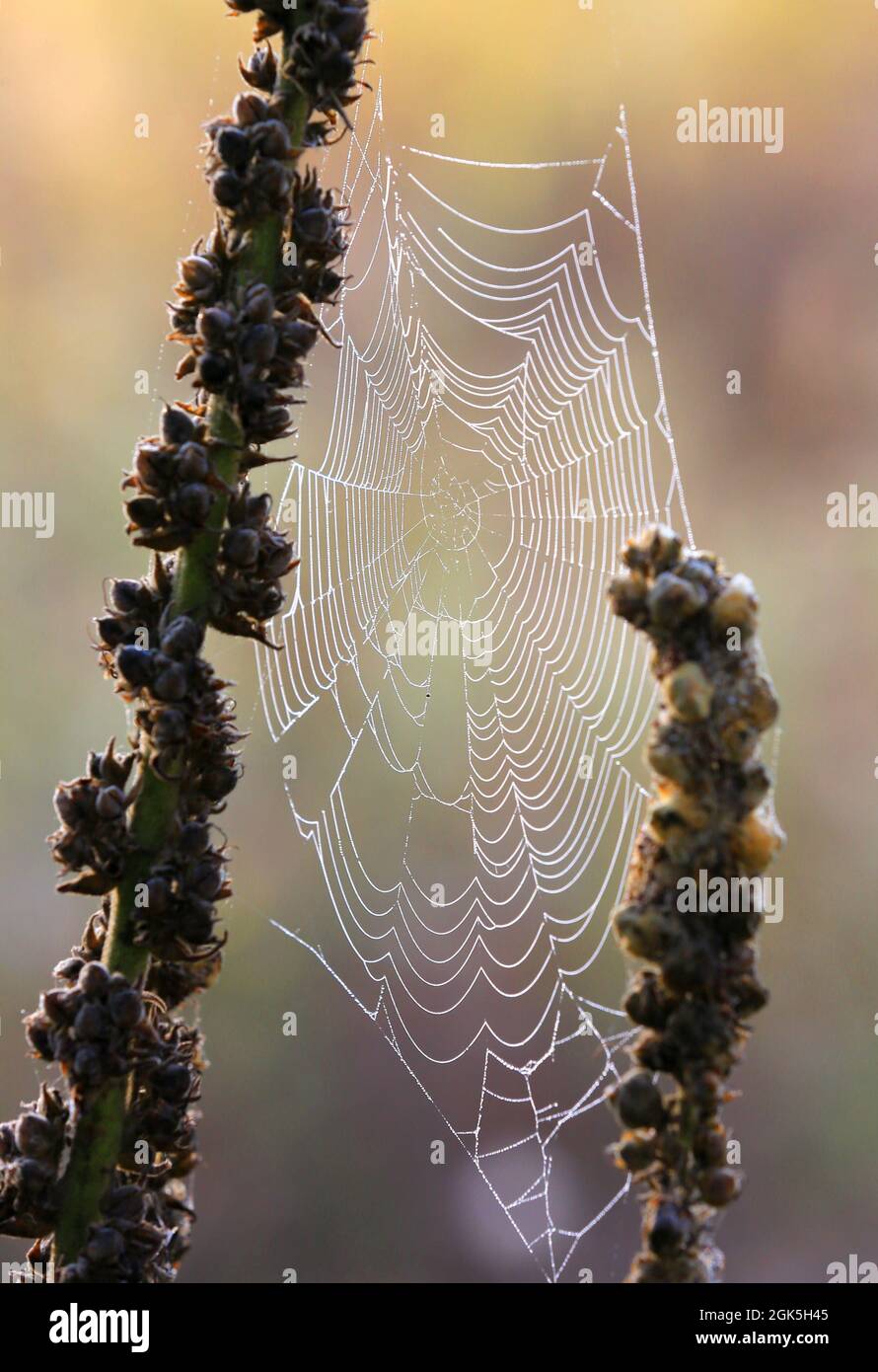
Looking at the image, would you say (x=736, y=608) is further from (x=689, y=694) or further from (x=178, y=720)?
(x=178, y=720)

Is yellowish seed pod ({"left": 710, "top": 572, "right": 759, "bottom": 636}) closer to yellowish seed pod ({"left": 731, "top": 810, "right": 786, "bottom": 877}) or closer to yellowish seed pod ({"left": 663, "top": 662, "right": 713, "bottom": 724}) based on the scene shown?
yellowish seed pod ({"left": 663, "top": 662, "right": 713, "bottom": 724})

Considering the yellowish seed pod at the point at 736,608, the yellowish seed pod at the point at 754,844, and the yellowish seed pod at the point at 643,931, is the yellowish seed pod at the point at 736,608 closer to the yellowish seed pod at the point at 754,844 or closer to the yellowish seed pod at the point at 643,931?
the yellowish seed pod at the point at 754,844

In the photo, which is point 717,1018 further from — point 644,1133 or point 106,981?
point 106,981

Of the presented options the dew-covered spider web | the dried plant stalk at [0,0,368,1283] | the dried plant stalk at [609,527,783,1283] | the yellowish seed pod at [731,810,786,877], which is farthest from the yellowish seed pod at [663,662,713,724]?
the dew-covered spider web

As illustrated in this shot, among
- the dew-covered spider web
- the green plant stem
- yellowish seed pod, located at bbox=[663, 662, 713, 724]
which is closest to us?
yellowish seed pod, located at bbox=[663, 662, 713, 724]
